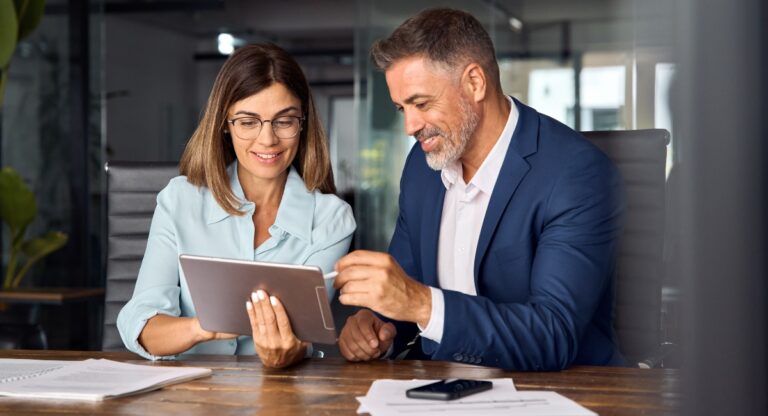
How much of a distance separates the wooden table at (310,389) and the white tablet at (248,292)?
0.26 ft

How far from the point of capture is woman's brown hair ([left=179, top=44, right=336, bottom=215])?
6.65 feet

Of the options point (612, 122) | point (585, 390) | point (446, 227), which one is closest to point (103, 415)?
point (585, 390)

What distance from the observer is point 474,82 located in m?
1.98

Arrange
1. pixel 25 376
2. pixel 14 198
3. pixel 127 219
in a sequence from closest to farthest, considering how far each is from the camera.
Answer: pixel 25 376 < pixel 127 219 < pixel 14 198

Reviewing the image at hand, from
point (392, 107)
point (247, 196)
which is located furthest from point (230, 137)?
point (392, 107)

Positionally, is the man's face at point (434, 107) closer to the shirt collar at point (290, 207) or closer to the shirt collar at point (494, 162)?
the shirt collar at point (494, 162)

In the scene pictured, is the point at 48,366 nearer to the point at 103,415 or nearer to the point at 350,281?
the point at 103,415

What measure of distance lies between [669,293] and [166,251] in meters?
1.63

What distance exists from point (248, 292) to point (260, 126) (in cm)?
56

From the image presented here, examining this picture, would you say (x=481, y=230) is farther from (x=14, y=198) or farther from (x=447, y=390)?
(x=14, y=198)

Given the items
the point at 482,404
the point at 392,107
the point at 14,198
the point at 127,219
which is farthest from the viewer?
the point at 392,107

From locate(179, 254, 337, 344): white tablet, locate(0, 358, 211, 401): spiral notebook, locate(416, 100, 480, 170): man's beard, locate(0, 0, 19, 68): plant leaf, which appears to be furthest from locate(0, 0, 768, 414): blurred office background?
locate(0, 0, 19, 68): plant leaf

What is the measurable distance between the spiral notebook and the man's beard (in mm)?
692

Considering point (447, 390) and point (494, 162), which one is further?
point (494, 162)
